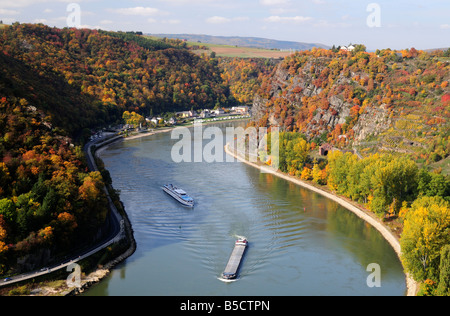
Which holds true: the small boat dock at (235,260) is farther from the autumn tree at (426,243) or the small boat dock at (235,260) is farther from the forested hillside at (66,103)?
the autumn tree at (426,243)

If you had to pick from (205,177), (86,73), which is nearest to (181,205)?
(205,177)

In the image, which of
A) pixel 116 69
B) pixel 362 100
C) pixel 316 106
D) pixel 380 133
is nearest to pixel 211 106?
pixel 116 69

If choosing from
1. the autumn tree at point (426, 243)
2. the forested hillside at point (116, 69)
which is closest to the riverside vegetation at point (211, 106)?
the autumn tree at point (426, 243)

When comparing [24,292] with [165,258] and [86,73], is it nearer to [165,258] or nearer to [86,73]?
[165,258]

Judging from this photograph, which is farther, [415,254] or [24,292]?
[415,254]

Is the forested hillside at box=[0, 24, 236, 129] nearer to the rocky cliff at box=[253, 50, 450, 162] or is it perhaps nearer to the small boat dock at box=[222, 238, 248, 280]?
the rocky cliff at box=[253, 50, 450, 162]

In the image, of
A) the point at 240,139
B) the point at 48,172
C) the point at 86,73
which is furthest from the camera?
the point at 86,73
